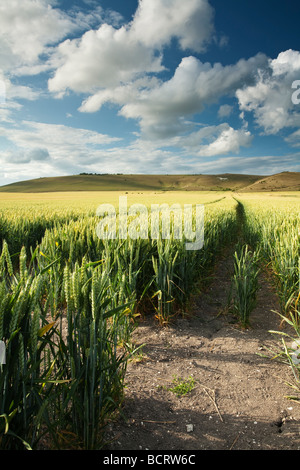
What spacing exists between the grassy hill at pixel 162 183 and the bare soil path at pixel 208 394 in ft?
295

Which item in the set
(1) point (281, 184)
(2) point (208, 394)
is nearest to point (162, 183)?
(1) point (281, 184)

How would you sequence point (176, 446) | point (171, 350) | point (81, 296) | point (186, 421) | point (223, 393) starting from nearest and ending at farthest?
point (81, 296) → point (176, 446) → point (186, 421) → point (223, 393) → point (171, 350)

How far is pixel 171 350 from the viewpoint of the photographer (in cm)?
292

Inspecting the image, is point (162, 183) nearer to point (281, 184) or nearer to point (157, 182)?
point (157, 182)

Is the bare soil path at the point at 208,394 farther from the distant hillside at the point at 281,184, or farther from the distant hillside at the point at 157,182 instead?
the distant hillside at the point at 157,182

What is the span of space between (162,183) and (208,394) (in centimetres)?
12259

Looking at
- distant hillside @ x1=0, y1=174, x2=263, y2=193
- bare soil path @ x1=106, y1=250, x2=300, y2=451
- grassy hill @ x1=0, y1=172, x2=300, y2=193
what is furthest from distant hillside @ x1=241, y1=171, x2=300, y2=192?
bare soil path @ x1=106, y1=250, x2=300, y2=451

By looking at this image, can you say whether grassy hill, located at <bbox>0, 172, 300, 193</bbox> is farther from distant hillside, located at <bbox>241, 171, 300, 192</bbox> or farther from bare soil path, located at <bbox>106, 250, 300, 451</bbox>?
bare soil path, located at <bbox>106, 250, 300, 451</bbox>

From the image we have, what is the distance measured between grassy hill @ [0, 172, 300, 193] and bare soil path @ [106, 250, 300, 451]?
295ft

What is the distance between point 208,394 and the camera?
2270 millimetres
